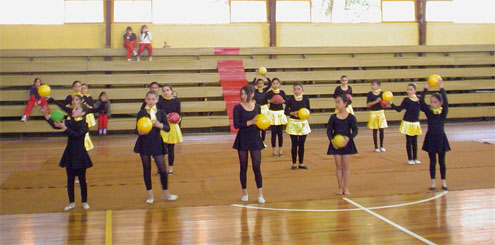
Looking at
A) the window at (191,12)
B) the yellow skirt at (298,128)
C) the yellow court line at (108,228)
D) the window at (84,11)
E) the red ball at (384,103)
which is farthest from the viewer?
the window at (191,12)

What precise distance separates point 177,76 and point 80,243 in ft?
34.0

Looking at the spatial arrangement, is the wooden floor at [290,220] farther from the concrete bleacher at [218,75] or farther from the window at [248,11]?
the window at [248,11]

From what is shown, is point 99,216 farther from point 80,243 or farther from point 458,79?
point 458,79

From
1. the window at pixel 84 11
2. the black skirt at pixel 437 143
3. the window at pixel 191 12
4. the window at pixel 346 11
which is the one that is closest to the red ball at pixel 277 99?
the black skirt at pixel 437 143

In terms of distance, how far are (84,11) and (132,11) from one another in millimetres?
1570

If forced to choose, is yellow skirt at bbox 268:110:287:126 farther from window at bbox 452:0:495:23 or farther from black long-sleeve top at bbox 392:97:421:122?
window at bbox 452:0:495:23

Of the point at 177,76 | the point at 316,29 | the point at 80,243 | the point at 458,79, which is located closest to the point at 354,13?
the point at 316,29

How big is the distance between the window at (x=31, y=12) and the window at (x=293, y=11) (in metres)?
7.39

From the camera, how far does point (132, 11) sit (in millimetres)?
15227

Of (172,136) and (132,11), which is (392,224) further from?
(132,11)

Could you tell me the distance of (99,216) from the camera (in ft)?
17.5

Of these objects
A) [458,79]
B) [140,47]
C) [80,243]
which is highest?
[140,47]

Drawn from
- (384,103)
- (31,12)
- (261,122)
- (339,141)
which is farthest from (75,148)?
(31,12)

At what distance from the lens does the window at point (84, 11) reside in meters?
15.0
